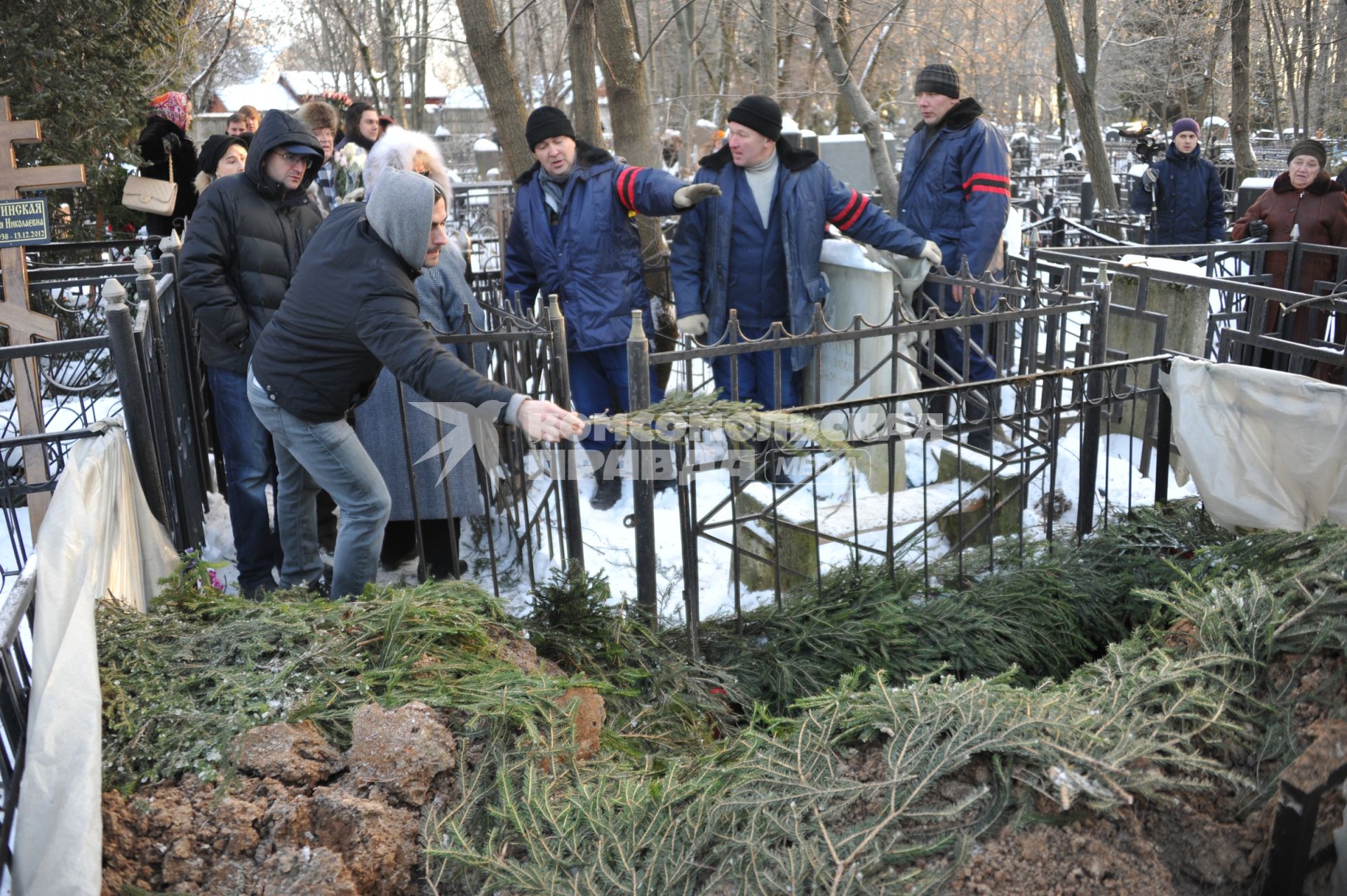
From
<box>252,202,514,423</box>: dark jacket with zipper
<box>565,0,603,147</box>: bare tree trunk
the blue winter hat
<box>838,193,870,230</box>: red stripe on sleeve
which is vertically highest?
<box>565,0,603,147</box>: bare tree trunk

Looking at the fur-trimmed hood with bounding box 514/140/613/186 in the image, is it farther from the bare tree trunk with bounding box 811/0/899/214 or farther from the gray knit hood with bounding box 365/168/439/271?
the bare tree trunk with bounding box 811/0/899/214

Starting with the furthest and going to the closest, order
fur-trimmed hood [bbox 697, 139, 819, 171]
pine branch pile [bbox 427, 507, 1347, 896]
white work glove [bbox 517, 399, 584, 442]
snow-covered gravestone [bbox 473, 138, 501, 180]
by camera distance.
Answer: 1. snow-covered gravestone [bbox 473, 138, 501, 180]
2. fur-trimmed hood [bbox 697, 139, 819, 171]
3. white work glove [bbox 517, 399, 584, 442]
4. pine branch pile [bbox 427, 507, 1347, 896]

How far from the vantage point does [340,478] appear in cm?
376

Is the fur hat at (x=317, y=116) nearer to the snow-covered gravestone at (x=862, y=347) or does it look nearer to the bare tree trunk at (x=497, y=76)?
the bare tree trunk at (x=497, y=76)

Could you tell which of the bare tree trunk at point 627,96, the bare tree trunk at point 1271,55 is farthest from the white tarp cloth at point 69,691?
the bare tree trunk at point 1271,55

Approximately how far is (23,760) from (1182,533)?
154 inches

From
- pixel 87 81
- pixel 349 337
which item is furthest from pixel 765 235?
pixel 87 81

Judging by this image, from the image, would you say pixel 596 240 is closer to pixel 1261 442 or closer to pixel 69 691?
pixel 1261 442

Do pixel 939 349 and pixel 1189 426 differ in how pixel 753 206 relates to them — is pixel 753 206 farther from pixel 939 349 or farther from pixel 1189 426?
pixel 1189 426

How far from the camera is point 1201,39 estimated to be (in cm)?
2036

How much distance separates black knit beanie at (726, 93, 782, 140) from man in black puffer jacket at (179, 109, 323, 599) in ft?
6.69

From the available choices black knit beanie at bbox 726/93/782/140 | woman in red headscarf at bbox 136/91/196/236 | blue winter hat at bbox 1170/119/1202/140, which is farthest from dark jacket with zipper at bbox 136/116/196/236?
blue winter hat at bbox 1170/119/1202/140

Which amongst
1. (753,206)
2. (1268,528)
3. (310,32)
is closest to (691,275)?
(753,206)

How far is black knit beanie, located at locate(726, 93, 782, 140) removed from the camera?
5203mm
